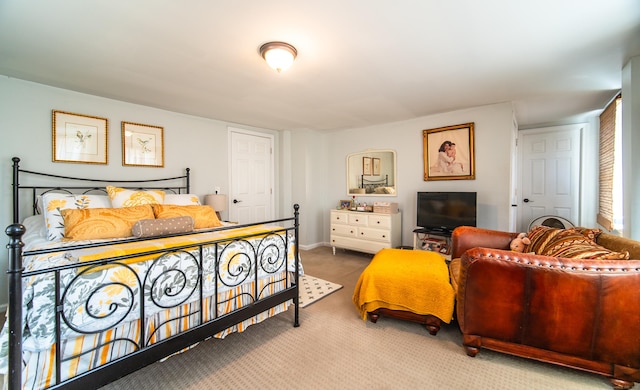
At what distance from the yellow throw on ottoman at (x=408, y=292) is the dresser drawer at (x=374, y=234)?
64.6 inches

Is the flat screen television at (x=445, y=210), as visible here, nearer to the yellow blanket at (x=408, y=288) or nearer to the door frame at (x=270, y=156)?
the yellow blanket at (x=408, y=288)

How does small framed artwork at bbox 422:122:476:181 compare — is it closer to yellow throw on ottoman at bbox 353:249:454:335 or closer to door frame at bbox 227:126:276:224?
yellow throw on ottoman at bbox 353:249:454:335

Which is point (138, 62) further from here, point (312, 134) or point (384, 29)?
point (312, 134)

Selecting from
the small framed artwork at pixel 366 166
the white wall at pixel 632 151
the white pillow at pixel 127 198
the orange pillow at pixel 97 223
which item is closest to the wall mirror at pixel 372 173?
the small framed artwork at pixel 366 166

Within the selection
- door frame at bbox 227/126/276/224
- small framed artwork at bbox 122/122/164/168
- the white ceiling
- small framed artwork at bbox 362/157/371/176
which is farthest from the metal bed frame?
small framed artwork at bbox 362/157/371/176

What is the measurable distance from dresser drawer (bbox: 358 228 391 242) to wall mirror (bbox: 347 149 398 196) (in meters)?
0.77

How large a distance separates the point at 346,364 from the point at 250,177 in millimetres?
3648

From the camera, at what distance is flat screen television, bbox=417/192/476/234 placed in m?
3.56

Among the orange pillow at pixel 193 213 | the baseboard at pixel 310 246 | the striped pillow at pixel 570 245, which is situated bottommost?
the baseboard at pixel 310 246

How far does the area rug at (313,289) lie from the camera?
2814 millimetres

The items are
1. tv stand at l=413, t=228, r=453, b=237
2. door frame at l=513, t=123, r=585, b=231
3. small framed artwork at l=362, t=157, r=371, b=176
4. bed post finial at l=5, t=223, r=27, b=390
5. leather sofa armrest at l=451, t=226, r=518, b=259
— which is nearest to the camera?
bed post finial at l=5, t=223, r=27, b=390

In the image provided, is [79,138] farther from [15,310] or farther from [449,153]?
[449,153]

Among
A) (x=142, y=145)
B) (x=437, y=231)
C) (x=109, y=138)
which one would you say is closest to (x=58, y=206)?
(x=109, y=138)

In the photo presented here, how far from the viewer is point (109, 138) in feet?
10.6
